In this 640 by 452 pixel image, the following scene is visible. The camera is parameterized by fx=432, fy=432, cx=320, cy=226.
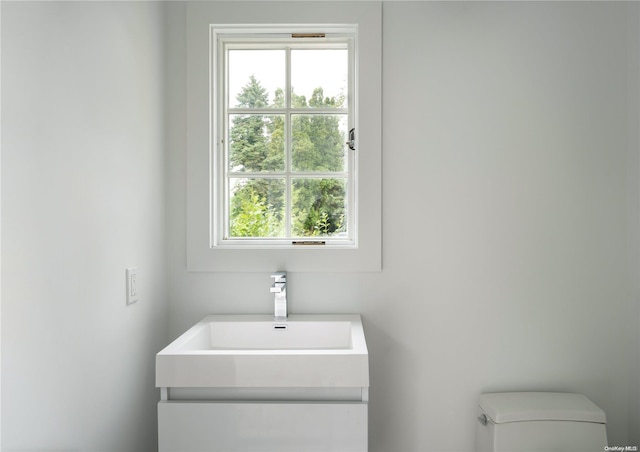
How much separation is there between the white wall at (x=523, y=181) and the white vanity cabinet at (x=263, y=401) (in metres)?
0.59

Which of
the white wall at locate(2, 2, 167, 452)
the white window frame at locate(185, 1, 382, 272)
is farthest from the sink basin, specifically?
the white window frame at locate(185, 1, 382, 272)

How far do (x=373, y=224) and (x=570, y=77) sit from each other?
2.99 ft

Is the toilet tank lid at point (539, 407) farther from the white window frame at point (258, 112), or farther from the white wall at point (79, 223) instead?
the white wall at point (79, 223)

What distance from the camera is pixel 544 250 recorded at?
161 centimetres

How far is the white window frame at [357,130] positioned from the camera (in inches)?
63.3

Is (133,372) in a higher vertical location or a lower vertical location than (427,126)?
lower

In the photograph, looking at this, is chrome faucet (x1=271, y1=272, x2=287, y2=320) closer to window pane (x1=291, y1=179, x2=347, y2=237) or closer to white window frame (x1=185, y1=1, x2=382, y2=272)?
white window frame (x1=185, y1=1, x2=382, y2=272)

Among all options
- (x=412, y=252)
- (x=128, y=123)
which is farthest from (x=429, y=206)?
(x=128, y=123)

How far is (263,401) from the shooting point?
1.17 metres

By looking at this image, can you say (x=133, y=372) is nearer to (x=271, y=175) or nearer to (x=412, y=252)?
(x=271, y=175)

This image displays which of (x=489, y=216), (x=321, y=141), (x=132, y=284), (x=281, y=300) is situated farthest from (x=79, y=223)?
(x=489, y=216)

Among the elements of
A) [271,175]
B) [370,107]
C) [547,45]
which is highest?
[547,45]

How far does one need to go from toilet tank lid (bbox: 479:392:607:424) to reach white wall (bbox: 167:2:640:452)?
8 cm

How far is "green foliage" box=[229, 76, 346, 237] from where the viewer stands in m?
1.72
